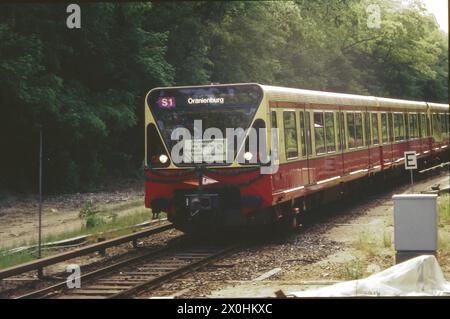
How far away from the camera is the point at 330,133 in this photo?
15227 millimetres

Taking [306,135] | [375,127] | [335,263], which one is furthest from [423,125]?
[335,263]

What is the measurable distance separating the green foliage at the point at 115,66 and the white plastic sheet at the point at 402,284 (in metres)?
7.49

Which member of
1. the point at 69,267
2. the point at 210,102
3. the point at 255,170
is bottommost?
the point at 69,267

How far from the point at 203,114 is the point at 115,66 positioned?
6.24m

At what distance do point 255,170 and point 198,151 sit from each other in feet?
3.10

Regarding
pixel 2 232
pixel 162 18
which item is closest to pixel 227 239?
pixel 2 232

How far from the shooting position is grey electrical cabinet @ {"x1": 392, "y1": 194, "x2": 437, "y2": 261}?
32.0 ft

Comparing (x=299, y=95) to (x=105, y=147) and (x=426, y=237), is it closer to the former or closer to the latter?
(x=426, y=237)

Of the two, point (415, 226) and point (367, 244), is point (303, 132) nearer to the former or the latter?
point (367, 244)

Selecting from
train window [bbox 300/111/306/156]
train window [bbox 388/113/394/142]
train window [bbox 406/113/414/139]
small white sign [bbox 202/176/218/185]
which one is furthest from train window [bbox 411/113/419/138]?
small white sign [bbox 202/176/218/185]

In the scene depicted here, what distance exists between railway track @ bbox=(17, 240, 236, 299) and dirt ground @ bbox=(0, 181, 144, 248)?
2799 millimetres

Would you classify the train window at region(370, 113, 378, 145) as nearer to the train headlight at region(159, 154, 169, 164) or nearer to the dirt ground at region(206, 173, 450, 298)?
the dirt ground at region(206, 173, 450, 298)

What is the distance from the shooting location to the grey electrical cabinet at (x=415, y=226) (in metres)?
9.76

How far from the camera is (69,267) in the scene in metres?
11.3
